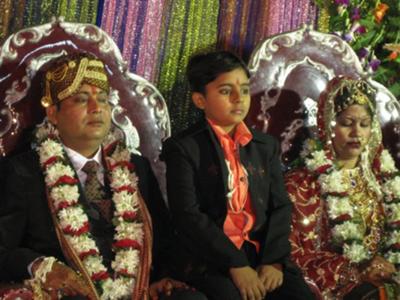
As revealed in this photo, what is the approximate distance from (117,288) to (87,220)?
0.32m

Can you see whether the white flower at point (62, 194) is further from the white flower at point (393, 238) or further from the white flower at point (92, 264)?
the white flower at point (393, 238)

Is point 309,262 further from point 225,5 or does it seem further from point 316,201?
point 225,5

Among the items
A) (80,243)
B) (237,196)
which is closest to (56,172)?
(80,243)

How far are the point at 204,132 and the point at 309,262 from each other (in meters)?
0.83

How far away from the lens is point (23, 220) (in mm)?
3180

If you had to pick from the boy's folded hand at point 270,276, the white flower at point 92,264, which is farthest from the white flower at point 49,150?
the boy's folded hand at point 270,276

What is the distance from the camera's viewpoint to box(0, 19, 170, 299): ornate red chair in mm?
3641

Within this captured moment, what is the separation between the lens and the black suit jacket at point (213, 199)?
319 cm

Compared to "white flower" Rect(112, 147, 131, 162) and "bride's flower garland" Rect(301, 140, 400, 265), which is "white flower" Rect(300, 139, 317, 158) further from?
"white flower" Rect(112, 147, 131, 162)

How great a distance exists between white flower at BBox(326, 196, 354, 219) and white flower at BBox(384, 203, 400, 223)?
257 millimetres

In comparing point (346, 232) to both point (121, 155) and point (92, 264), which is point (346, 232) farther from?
point (92, 264)

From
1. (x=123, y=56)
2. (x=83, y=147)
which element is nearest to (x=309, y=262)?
(x=83, y=147)

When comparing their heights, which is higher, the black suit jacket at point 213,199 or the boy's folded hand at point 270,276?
the black suit jacket at point 213,199

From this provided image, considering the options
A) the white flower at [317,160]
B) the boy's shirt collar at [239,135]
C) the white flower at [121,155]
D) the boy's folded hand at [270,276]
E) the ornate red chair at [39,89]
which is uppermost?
the ornate red chair at [39,89]
